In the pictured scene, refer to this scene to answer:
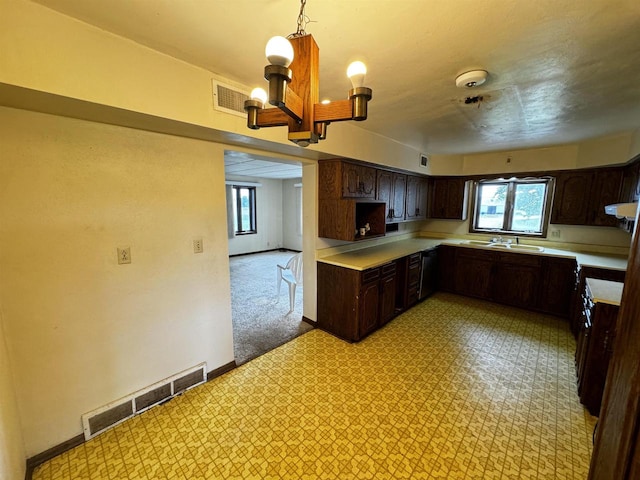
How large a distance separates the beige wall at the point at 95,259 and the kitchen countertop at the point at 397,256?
1513 mm

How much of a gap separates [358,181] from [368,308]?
152 centimetres

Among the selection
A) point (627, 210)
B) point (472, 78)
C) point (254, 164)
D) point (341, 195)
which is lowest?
point (627, 210)

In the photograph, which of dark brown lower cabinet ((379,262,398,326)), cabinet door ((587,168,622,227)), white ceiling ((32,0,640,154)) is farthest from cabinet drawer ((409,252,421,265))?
cabinet door ((587,168,622,227))

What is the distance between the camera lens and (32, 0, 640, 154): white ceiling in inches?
47.1

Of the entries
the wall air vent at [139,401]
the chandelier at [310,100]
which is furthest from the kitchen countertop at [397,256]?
the chandelier at [310,100]

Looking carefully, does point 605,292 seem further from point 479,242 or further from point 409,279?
point 479,242

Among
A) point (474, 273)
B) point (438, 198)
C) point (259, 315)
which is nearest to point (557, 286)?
point (474, 273)

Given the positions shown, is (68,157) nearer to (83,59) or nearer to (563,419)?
(83,59)

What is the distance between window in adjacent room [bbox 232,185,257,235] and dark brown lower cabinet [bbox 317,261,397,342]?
15.4ft

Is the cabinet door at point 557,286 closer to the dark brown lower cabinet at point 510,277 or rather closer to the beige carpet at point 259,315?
the dark brown lower cabinet at point 510,277

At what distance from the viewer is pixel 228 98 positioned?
1878mm

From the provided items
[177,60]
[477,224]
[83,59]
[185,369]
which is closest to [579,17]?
[177,60]

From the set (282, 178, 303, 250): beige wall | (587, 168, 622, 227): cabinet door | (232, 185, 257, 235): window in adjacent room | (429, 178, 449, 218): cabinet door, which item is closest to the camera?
(587, 168, 622, 227): cabinet door

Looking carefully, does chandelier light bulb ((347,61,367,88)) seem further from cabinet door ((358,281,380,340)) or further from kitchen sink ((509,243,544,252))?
kitchen sink ((509,243,544,252))
